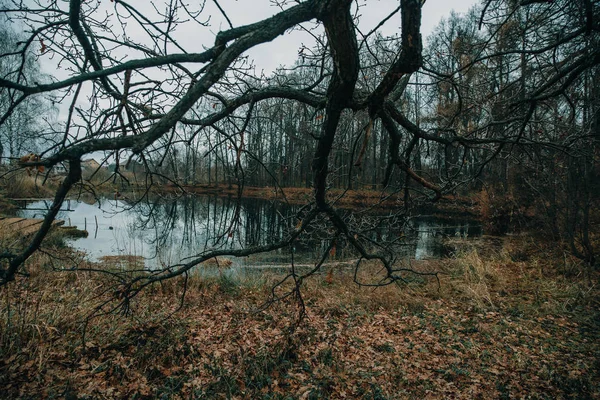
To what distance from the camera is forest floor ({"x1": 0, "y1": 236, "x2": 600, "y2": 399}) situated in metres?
3.37

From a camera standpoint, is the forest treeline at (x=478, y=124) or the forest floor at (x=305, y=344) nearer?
the forest treeline at (x=478, y=124)

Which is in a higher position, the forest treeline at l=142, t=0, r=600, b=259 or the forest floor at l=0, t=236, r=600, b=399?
the forest treeline at l=142, t=0, r=600, b=259

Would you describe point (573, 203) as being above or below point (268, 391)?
above

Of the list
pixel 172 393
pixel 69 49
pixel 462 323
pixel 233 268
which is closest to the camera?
pixel 69 49

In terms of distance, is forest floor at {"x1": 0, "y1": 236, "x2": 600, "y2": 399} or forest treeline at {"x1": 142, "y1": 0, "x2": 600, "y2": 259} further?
forest floor at {"x1": 0, "y1": 236, "x2": 600, "y2": 399}

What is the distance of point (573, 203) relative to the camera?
682cm

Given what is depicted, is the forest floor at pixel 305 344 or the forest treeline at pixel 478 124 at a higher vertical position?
the forest treeline at pixel 478 124

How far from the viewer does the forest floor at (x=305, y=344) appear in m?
3.37

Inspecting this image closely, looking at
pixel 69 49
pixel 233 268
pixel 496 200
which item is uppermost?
pixel 69 49

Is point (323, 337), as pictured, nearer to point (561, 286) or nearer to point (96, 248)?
point (561, 286)

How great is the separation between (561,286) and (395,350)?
436 centimetres

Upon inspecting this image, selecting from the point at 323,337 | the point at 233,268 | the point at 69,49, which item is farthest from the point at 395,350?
the point at 233,268

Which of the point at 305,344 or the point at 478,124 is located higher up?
the point at 478,124

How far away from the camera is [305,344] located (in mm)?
4391
